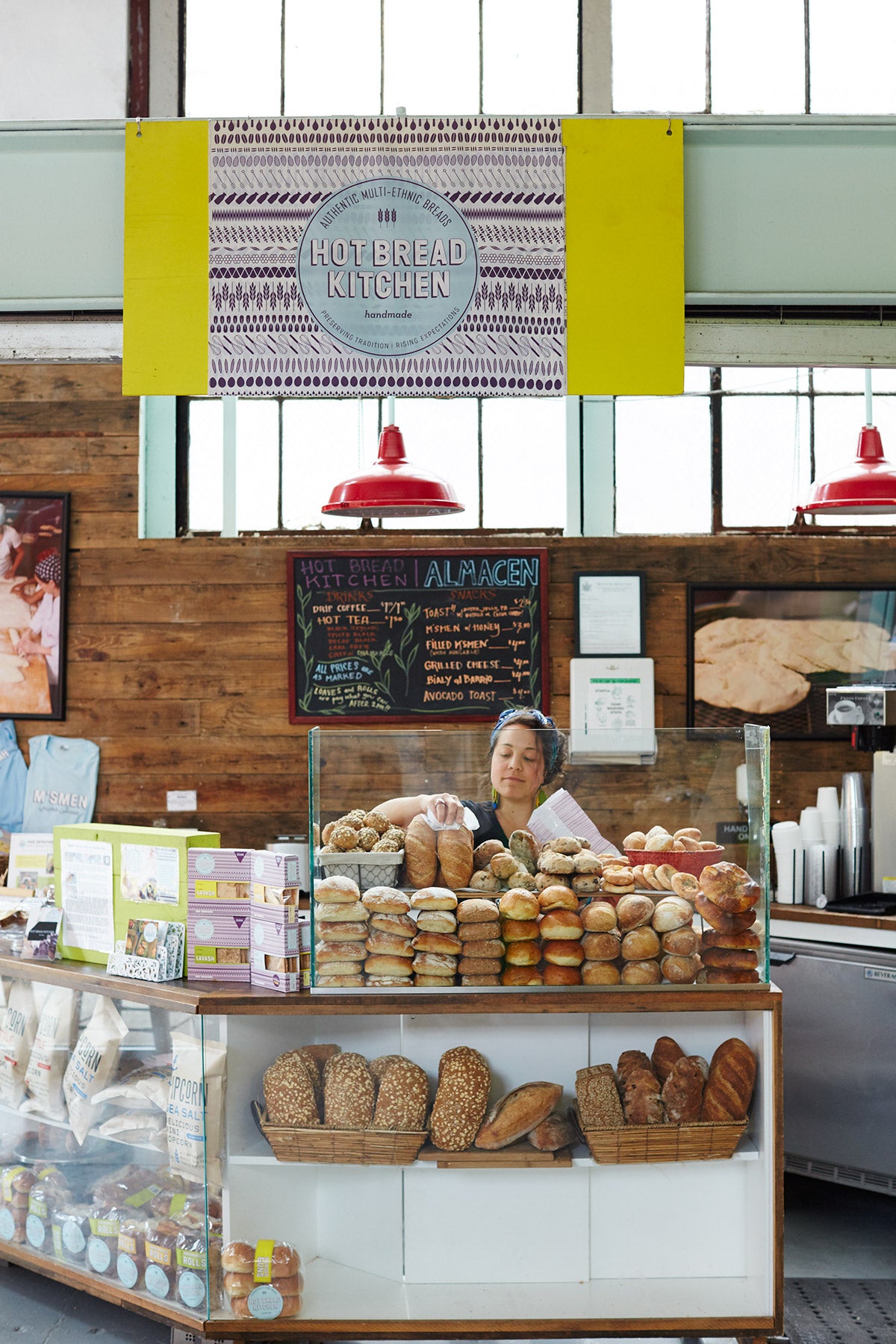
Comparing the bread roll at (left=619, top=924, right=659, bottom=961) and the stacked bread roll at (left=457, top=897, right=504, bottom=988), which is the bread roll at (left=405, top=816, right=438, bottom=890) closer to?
the stacked bread roll at (left=457, top=897, right=504, bottom=988)

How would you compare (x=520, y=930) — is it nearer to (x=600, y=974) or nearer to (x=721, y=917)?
(x=600, y=974)

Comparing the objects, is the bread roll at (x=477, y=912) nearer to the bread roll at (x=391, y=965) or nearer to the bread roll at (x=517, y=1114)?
the bread roll at (x=391, y=965)

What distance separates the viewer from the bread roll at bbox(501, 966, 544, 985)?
7.99ft

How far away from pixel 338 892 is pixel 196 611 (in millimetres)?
2768

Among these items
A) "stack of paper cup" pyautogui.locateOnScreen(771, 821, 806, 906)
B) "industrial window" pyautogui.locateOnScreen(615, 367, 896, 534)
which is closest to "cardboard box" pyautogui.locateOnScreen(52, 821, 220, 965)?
"stack of paper cup" pyautogui.locateOnScreen(771, 821, 806, 906)

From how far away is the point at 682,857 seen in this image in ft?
8.20

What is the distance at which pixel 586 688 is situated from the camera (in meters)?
4.82

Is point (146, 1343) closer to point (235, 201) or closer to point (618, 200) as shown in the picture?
point (235, 201)

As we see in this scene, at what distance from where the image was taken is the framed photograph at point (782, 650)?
189 inches

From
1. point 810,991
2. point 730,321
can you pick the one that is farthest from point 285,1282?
point 730,321

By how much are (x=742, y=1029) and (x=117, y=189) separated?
2.32 m

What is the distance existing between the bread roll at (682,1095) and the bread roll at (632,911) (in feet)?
1.25

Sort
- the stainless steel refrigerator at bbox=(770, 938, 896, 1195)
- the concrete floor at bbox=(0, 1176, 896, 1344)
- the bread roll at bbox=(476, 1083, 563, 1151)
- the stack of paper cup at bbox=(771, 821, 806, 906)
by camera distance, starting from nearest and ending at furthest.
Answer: the bread roll at bbox=(476, 1083, 563, 1151) → the concrete floor at bbox=(0, 1176, 896, 1344) → the stainless steel refrigerator at bbox=(770, 938, 896, 1195) → the stack of paper cup at bbox=(771, 821, 806, 906)

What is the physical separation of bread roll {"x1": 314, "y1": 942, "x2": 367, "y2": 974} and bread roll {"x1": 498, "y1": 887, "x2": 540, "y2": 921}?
1.02 ft
